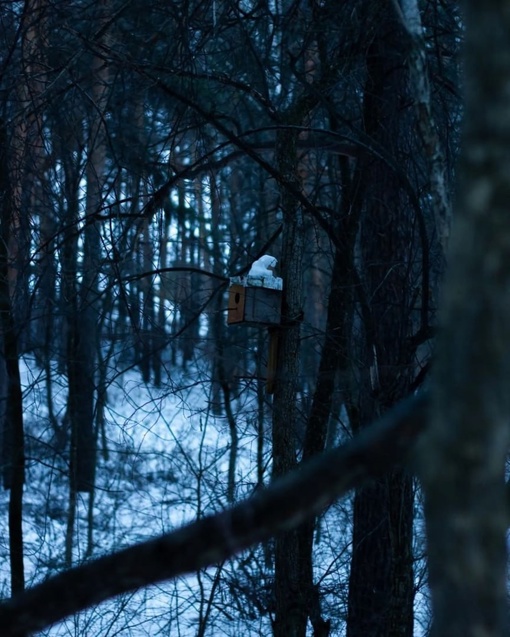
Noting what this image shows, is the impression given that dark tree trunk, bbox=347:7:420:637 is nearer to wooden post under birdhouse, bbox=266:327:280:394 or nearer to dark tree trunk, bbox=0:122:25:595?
wooden post under birdhouse, bbox=266:327:280:394

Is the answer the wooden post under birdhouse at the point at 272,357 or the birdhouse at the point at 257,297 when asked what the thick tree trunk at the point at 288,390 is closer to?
the wooden post under birdhouse at the point at 272,357

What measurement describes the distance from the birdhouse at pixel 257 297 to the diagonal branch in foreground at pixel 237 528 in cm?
350

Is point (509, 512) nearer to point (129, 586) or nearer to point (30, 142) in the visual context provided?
point (129, 586)

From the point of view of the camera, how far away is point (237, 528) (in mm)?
1759

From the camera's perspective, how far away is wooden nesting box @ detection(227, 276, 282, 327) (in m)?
5.38

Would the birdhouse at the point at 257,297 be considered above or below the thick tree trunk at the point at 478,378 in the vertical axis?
above

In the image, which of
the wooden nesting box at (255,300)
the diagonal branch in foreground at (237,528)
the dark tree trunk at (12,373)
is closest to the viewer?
the diagonal branch in foreground at (237,528)

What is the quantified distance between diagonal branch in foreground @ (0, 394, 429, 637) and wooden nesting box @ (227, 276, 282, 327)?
138 inches

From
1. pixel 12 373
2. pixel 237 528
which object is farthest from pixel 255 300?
pixel 12 373

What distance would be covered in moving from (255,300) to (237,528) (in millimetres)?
3696

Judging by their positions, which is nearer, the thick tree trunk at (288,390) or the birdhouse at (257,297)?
the birdhouse at (257,297)

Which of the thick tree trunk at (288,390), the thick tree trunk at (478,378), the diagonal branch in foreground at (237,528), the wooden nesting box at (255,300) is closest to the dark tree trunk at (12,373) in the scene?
the wooden nesting box at (255,300)

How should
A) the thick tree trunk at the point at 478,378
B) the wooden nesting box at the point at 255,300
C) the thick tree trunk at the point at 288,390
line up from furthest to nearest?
the thick tree trunk at the point at 288,390 < the wooden nesting box at the point at 255,300 < the thick tree trunk at the point at 478,378

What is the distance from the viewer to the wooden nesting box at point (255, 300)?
5379 mm
